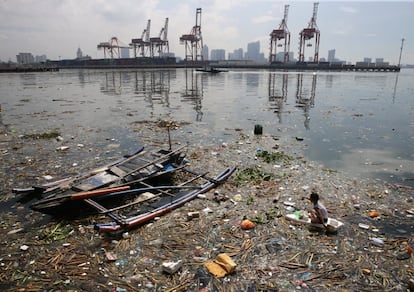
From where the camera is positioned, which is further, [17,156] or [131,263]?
[17,156]

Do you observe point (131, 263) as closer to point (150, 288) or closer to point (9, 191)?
point (150, 288)

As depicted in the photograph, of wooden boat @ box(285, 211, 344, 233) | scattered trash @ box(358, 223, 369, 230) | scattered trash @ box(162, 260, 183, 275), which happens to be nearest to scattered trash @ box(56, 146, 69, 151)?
scattered trash @ box(162, 260, 183, 275)

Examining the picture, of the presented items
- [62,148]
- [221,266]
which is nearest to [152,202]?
[221,266]

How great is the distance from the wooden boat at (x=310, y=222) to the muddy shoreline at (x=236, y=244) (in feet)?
0.38

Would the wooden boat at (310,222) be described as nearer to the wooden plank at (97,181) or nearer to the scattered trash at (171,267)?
the scattered trash at (171,267)

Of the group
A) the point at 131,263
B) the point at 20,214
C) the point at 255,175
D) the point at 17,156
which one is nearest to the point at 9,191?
the point at 20,214

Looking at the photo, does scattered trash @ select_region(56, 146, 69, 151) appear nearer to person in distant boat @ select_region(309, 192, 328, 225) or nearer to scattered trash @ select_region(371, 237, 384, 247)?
person in distant boat @ select_region(309, 192, 328, 225)

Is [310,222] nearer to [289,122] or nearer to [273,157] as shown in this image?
[273,157]

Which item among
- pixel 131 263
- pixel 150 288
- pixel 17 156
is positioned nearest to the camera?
pixel 150 288

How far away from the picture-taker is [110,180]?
222 inches

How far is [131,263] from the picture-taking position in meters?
4.11

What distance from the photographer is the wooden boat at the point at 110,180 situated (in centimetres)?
493

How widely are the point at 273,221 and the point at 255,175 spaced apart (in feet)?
7.15

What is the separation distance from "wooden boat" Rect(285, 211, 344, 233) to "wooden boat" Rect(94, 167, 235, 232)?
2080 mm
